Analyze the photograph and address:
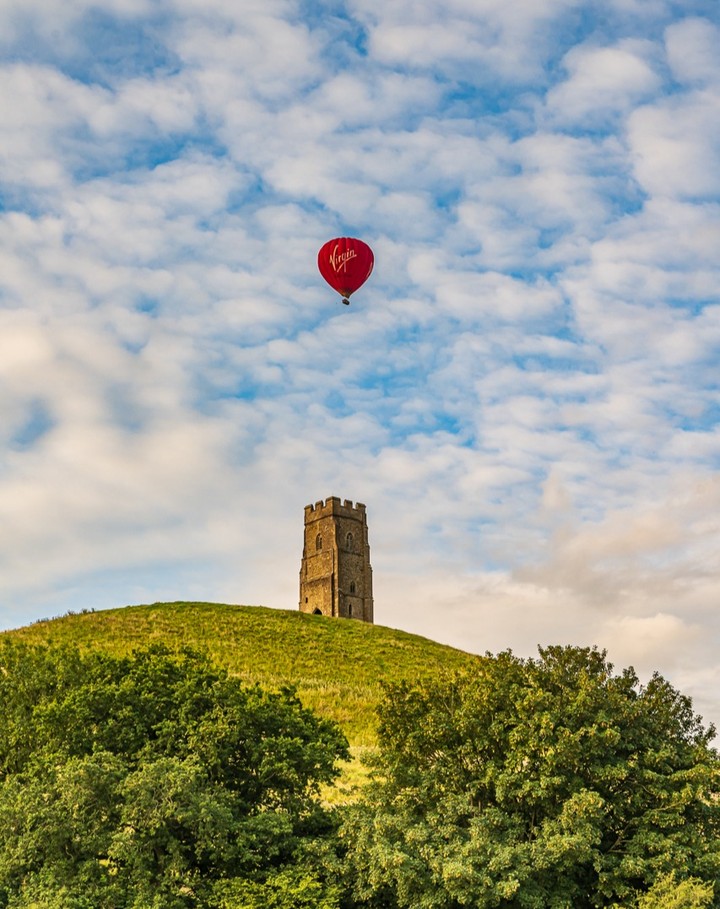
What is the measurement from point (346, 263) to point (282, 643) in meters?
38.9

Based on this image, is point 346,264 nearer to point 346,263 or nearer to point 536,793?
point 346,263

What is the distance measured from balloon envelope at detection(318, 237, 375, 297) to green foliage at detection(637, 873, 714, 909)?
27401 millimetres

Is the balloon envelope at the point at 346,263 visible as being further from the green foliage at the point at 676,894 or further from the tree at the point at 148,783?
the green foliage at the point at 676,894

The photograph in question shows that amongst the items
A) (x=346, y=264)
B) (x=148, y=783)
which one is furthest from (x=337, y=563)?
(x=148, y=783)

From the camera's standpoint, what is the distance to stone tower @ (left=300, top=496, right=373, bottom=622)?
326ft

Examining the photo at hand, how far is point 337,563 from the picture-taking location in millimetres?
99688

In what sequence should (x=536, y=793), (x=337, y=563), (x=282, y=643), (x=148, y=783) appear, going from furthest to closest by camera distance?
1. (x=337, y=563)
2. (x=282, y=643)
3. (x=148, y=783)
4. (x=536, y=793)

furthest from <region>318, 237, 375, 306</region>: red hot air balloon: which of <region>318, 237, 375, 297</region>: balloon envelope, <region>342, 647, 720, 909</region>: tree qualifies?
<region>342, 647, 720, 909</region>: tree

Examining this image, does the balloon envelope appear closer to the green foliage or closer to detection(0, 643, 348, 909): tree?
detection(0, 643, 348, 909): tree

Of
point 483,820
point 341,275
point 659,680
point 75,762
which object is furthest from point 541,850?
point 341,275

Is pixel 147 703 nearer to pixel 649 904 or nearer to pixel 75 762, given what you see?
pixel 75 762

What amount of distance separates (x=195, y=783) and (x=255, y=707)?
3747 millimetres

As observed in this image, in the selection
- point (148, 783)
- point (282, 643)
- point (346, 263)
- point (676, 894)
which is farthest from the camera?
point (282, 643)

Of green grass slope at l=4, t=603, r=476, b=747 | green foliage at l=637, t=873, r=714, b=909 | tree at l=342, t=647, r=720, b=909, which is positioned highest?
green grass slope at l=4, t=603, r=476, b=747
